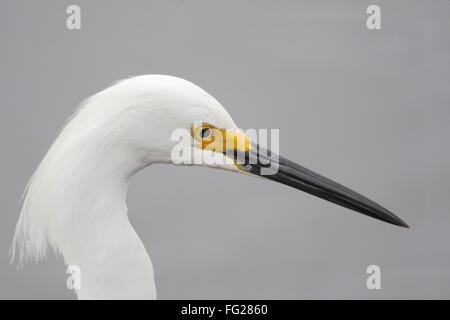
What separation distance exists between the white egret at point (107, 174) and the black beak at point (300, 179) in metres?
0.13

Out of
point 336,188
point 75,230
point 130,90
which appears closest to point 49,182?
point 75,230

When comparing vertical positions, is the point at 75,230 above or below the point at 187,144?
below

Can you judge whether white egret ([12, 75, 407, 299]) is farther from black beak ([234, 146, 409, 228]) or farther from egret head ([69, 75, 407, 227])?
black beak ([234, 146, 409, 228])

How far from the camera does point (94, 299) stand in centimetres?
125

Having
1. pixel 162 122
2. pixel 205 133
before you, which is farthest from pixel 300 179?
pixel 162 122

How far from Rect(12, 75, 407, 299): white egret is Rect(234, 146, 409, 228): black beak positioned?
0.41 ft

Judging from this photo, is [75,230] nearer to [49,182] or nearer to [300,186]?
[49,182]

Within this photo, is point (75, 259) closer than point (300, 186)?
Yes

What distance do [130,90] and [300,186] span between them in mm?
511

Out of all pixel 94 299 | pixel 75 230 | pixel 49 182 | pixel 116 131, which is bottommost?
pixel 94 299

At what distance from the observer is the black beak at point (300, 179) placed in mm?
1323

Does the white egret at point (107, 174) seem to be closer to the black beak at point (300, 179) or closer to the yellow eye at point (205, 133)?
the yellow eye at point (205, 133)

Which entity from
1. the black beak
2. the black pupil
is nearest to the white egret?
the black pupil

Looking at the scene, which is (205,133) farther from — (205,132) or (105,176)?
(105,176)
